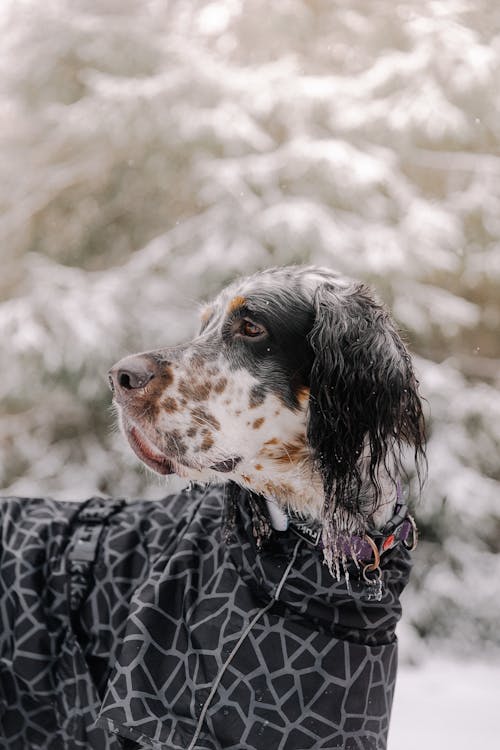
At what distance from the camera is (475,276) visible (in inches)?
128

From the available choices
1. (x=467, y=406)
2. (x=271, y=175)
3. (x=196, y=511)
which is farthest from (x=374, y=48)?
(x=196, y=511)

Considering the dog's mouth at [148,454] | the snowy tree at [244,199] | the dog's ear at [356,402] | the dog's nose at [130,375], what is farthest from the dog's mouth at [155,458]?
the snowy tree at [244,199]

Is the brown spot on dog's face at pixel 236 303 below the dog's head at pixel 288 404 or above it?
above

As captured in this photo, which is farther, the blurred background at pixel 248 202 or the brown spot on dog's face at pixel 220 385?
the blurred background at pixel 248 202

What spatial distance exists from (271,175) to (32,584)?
2380mm

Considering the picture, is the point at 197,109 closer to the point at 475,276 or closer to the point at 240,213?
the point at 240,213

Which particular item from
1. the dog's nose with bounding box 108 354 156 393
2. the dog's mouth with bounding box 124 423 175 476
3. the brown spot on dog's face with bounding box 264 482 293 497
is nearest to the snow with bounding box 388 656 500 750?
the brown spot on dog's face with bounding box 264 482 293 497

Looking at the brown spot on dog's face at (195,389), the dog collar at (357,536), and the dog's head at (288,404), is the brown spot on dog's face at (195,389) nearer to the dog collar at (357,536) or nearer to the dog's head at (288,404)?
the dog's head at (288,404)

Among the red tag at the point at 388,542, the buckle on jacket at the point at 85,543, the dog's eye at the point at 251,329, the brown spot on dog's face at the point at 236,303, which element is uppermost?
the brown spot on dog's face at the point at 236,303

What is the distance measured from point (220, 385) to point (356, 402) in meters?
0.31

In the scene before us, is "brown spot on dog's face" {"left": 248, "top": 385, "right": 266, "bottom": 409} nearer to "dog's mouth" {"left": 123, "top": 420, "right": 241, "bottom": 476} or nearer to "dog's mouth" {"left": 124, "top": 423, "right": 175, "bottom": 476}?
"dog's mouth" {"left": 123, "top": 420, "right": 241, "bottom": 476}

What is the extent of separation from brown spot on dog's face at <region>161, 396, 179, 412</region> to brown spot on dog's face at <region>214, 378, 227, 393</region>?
0.10 meters

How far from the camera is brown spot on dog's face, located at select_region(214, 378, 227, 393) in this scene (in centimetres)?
160

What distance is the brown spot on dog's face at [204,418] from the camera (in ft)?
5.21
